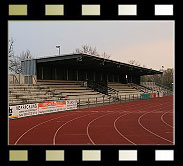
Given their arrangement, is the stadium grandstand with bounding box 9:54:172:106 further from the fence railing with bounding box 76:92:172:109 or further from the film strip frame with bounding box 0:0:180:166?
the film strip frame with bounding box 0:0:180:166

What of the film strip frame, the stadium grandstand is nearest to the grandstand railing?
the stadium grandstand

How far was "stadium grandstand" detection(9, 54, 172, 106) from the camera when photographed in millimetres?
22873

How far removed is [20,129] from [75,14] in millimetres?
9026

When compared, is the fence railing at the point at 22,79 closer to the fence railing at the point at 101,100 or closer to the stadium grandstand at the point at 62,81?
the stadium grandstand at the point at 62,81

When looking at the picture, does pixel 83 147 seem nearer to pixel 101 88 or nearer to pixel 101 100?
pixel 101 100

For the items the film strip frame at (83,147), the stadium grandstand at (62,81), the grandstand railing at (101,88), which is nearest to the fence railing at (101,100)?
the stadium grandstand at (62,81)

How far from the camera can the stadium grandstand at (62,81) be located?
22.9 m

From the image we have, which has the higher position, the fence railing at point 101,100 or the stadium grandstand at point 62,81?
the stadium grandstand at point 62,81

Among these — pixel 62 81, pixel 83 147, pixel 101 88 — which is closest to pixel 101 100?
pixel 101 88

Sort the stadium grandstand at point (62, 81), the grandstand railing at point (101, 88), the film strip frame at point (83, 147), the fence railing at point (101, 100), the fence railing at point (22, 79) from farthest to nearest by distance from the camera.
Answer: the grandstand railing at point (101, 88) < the fence railing at point (22, 79) < the fence railing at point (101, 100) < the stadium grandstand at point (62, 81) < the film strip frame at point (83, 147)

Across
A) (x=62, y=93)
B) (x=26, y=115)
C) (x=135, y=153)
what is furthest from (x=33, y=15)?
(x=62, y=93)

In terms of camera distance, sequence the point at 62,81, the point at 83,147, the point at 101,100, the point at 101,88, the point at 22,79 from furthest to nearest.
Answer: the point at 101,88 → the point at 62,81 → the point at 101,100 → the point at 22,79 → the point at 83,147

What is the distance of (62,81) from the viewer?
102 feet
